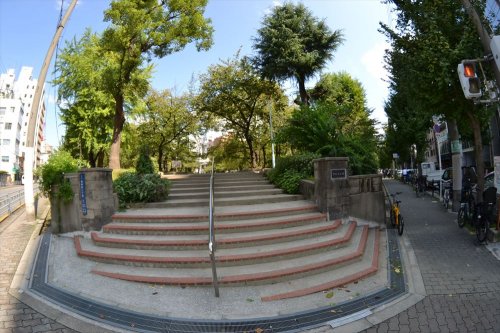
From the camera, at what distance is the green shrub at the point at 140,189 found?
8.86 m

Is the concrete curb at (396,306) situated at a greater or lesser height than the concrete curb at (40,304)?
lesser

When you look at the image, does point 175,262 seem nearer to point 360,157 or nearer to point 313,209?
point 313,209

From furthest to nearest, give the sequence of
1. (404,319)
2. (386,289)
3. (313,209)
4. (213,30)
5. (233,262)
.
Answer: (213,30)
(313,209)
(233,262)
(386,289)
(404,319)

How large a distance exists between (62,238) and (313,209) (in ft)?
19.6

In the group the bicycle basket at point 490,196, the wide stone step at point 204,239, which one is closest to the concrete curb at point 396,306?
the wide stone step at point 204,239

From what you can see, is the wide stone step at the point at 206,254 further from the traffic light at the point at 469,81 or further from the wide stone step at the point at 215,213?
the traffic light at the point at 469,81

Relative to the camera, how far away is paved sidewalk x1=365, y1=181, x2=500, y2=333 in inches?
171

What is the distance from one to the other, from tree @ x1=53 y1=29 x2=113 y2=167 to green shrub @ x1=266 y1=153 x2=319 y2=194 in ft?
46.5

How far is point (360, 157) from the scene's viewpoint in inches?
408

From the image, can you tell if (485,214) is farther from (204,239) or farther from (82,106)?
(82,106)

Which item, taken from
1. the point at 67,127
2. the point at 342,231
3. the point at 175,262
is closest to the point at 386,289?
the point at 342,231

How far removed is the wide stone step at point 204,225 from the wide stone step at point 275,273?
Answer: 3.60 feet

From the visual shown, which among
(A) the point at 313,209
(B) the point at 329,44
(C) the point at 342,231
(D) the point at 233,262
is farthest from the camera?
(B) the point at 329,44

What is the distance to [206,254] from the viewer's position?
6.11m
